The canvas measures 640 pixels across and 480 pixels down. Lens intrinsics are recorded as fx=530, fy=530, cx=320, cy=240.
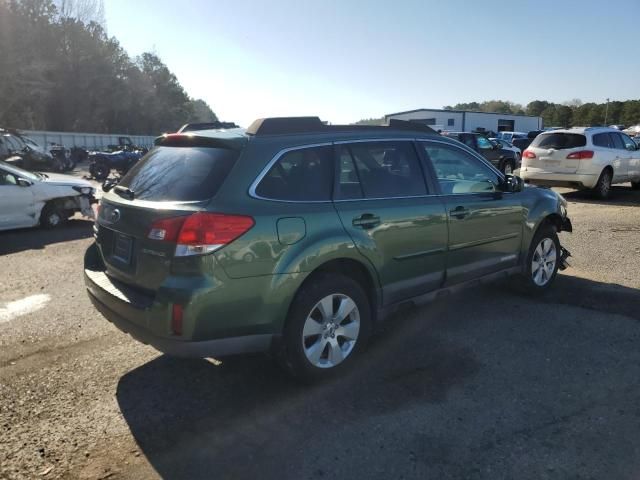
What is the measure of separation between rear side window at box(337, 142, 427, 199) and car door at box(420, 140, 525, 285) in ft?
0.72

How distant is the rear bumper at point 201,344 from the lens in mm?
3178

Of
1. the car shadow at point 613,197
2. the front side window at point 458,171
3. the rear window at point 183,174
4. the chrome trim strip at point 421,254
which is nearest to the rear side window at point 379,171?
the front side window at point 458,171

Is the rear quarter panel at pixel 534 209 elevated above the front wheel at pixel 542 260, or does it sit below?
above

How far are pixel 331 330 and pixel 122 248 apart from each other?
1.54 metres

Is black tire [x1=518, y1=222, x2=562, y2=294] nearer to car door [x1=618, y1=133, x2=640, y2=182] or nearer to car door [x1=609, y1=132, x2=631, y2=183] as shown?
car door [x1=609, y1=132, x2=631, y2=183]

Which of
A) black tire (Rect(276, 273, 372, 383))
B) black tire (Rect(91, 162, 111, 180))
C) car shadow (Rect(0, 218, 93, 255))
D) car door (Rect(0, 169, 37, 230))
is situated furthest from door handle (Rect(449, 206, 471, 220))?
black tire (Rect(91, 162, 111, 180))

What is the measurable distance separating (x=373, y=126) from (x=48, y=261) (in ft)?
17.9

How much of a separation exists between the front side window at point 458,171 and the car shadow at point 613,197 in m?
9.59

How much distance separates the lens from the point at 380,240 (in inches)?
155

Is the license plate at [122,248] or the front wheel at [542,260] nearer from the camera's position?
the license plate at [122,248]

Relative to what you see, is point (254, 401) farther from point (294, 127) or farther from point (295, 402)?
point (294, 127)

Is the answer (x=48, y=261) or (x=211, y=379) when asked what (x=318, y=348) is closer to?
(x=211, y=379)

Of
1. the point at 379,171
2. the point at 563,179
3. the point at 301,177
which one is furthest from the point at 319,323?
the point at 563,179

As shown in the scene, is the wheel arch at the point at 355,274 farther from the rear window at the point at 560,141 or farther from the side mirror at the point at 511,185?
the rear window at the point at 560,141
